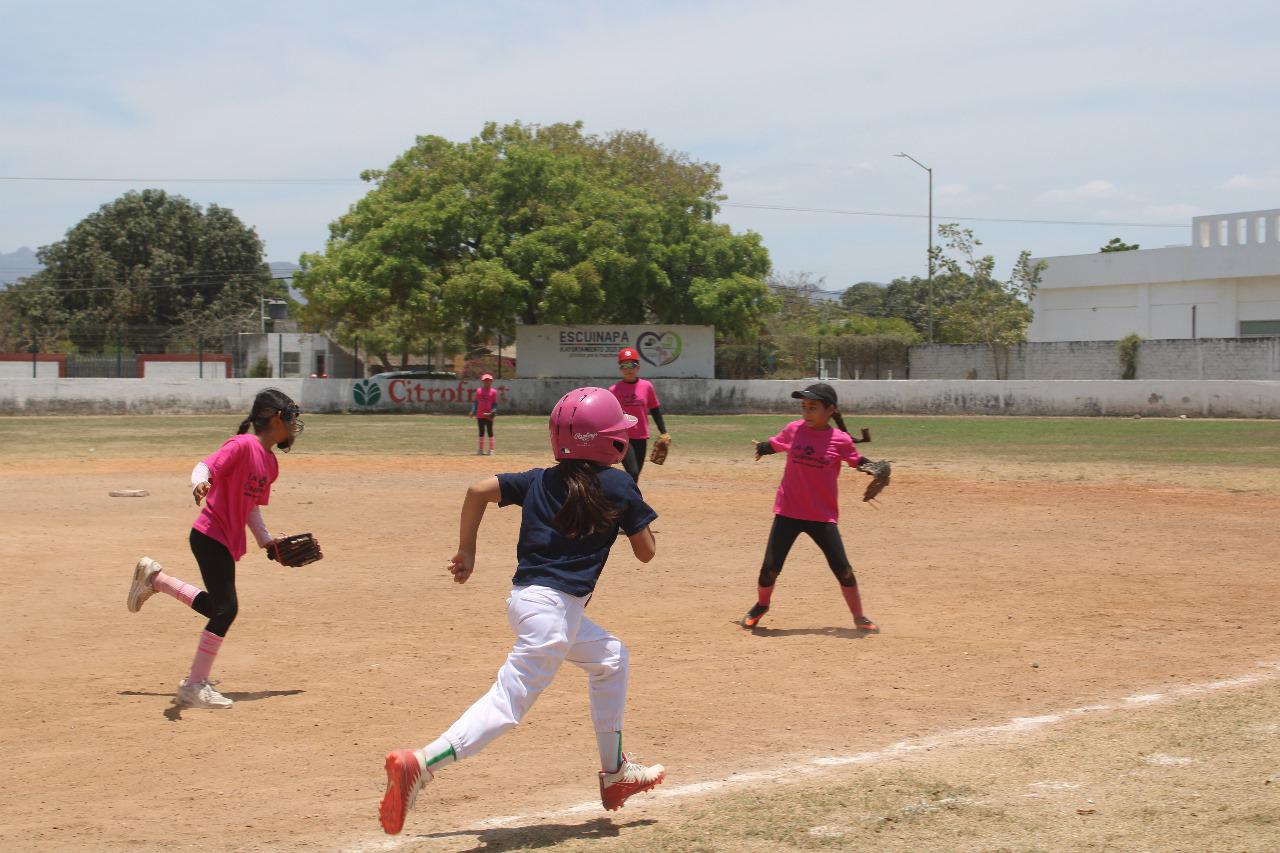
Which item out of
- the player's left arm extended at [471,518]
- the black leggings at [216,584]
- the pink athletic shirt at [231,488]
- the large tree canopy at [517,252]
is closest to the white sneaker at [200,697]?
the black leggings at [216,584]

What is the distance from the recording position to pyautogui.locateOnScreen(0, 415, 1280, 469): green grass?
26.2 meters

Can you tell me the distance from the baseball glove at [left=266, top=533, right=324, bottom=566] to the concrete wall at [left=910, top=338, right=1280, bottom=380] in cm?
4325

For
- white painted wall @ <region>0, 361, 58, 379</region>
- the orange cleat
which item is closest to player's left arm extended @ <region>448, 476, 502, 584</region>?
the orange cleat

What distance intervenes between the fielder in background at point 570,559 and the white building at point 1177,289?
5804 centimetres

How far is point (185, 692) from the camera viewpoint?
23.6 ft

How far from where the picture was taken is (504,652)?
8562 mm

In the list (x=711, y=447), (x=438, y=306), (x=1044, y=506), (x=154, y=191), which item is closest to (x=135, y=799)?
(x=1044, y=506)

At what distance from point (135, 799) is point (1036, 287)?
204 ft

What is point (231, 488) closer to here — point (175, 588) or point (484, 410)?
point (175, 588)

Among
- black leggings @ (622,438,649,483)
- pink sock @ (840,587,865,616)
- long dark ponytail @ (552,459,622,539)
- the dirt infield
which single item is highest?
long dark ponytail @ (552,459,622,539)

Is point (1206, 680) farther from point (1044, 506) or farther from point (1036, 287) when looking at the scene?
point (1036, 287)

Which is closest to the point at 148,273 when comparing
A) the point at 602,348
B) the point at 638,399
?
the point at 602,348

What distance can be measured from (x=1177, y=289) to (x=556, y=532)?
59.8 metres

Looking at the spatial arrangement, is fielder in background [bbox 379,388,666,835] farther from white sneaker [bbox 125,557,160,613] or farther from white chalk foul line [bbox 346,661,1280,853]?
white sneaker [bbox 125,557,160,613]
